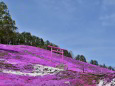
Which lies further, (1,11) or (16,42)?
(16,42)

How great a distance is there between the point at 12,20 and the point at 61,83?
208 ft

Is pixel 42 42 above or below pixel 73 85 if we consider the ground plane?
above

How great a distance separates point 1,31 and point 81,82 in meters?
58.9

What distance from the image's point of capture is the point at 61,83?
20.3 meters

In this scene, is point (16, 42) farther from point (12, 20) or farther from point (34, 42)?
point (12, 20)

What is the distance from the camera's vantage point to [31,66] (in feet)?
110

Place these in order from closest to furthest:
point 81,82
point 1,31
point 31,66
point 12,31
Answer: point 81,82 → point 31,66 → point 1,31 → point 12,31

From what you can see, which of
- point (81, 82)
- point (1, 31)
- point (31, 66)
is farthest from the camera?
point (1, 31)

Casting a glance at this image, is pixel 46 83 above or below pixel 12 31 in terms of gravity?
below

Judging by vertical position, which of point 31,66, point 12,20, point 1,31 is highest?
point 12,20

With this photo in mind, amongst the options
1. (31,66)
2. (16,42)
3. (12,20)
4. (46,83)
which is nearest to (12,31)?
(12,20)

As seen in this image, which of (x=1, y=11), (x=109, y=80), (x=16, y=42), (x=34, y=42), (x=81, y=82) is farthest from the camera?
(x=34, y=42)

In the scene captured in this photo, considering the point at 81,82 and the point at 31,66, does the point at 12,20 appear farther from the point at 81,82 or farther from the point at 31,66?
the point at 81,82

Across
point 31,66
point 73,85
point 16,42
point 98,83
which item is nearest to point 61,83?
point 73,85
